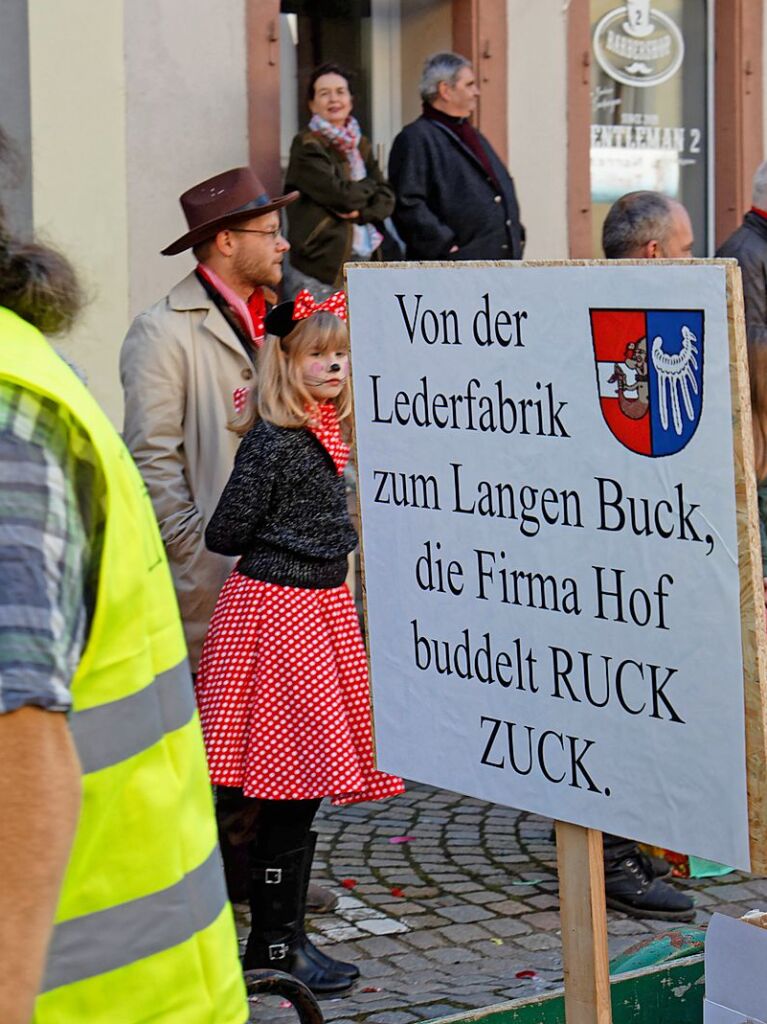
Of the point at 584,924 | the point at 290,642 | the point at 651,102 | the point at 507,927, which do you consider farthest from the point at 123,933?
the point at 651,102

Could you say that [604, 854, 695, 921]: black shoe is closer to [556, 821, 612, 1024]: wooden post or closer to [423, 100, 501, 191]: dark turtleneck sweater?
[556, 821, 612, 1024]: wooden post

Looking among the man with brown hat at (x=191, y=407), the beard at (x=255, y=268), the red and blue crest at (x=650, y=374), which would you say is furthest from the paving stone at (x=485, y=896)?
the red and blue crest at (x=650, y=374)

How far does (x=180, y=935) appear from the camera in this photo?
1672mm

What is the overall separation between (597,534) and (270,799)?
1768mm

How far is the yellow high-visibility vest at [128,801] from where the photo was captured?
157 centimetres

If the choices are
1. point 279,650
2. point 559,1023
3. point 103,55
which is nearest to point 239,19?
→ point 103,55

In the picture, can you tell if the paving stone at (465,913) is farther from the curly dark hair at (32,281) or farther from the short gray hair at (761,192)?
the curly dark hair at (32,281)

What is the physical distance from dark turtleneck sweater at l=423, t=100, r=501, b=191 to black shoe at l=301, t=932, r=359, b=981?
488 centimetres

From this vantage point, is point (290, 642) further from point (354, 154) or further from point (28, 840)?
point (354, 154)

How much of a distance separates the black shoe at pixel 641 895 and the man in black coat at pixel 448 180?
3.85 meters

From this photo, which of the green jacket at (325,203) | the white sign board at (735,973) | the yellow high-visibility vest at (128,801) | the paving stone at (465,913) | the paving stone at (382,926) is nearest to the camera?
the yellow high-visibility vest at (128,801)

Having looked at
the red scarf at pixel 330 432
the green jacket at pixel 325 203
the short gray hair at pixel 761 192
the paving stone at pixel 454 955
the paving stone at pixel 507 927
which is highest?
the green jacket at pixel 325 203

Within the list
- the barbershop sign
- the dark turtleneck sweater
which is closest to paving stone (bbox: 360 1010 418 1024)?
the dark turtleneck sweater

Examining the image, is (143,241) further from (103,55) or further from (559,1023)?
(559,1023)
